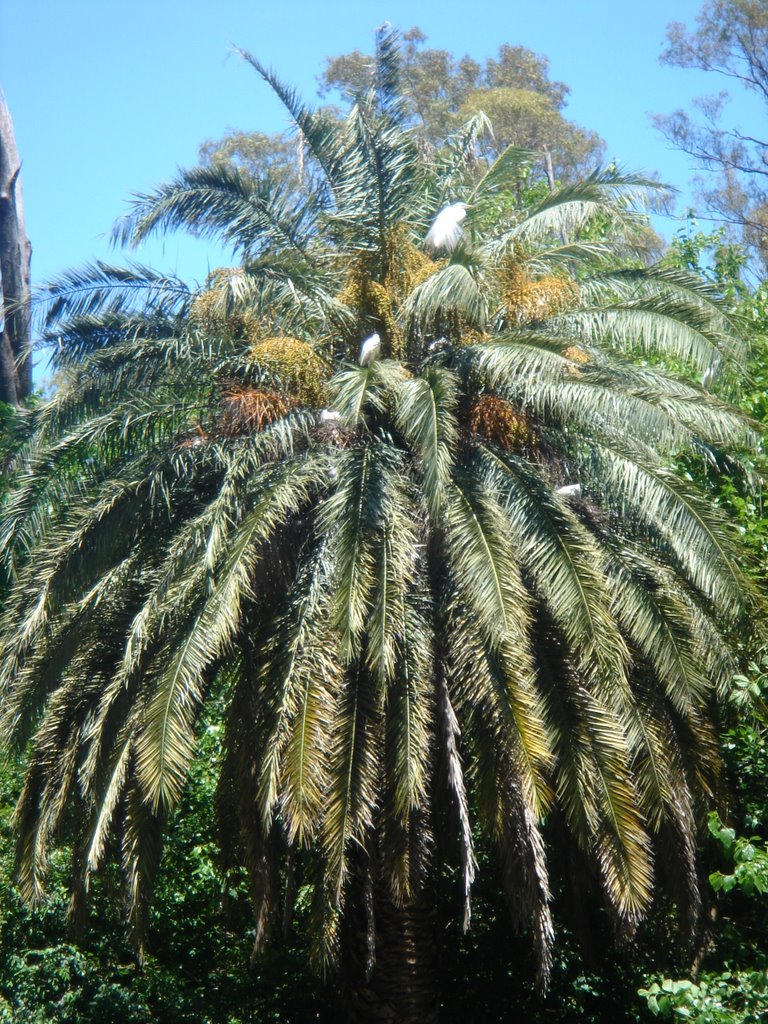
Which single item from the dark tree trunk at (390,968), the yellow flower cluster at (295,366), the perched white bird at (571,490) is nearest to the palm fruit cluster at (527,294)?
the perched white bird at (571,490)

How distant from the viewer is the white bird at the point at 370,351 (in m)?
8.27

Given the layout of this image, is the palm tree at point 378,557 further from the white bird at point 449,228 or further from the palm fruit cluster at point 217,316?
the white bird at point 449,228

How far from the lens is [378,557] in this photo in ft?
24.4

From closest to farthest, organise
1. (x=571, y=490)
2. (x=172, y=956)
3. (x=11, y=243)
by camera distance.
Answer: (x=571, y=490), (x=172, y=956), (x=11, y=243)

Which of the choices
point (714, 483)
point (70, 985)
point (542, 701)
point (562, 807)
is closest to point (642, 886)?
point (562, 807)

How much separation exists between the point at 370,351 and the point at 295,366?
1.83ft

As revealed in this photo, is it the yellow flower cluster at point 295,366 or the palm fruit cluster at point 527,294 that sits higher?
the palm fruit cluster at point 527,294

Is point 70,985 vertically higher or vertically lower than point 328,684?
lower

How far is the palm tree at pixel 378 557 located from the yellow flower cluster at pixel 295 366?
0.03 metres

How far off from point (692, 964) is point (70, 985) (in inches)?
228

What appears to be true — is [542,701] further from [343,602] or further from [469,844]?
[343,602]

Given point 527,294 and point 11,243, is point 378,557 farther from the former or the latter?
point 11,243

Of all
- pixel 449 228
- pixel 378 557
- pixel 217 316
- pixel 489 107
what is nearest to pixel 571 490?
pixel 378 557

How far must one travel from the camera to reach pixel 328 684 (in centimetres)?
749
